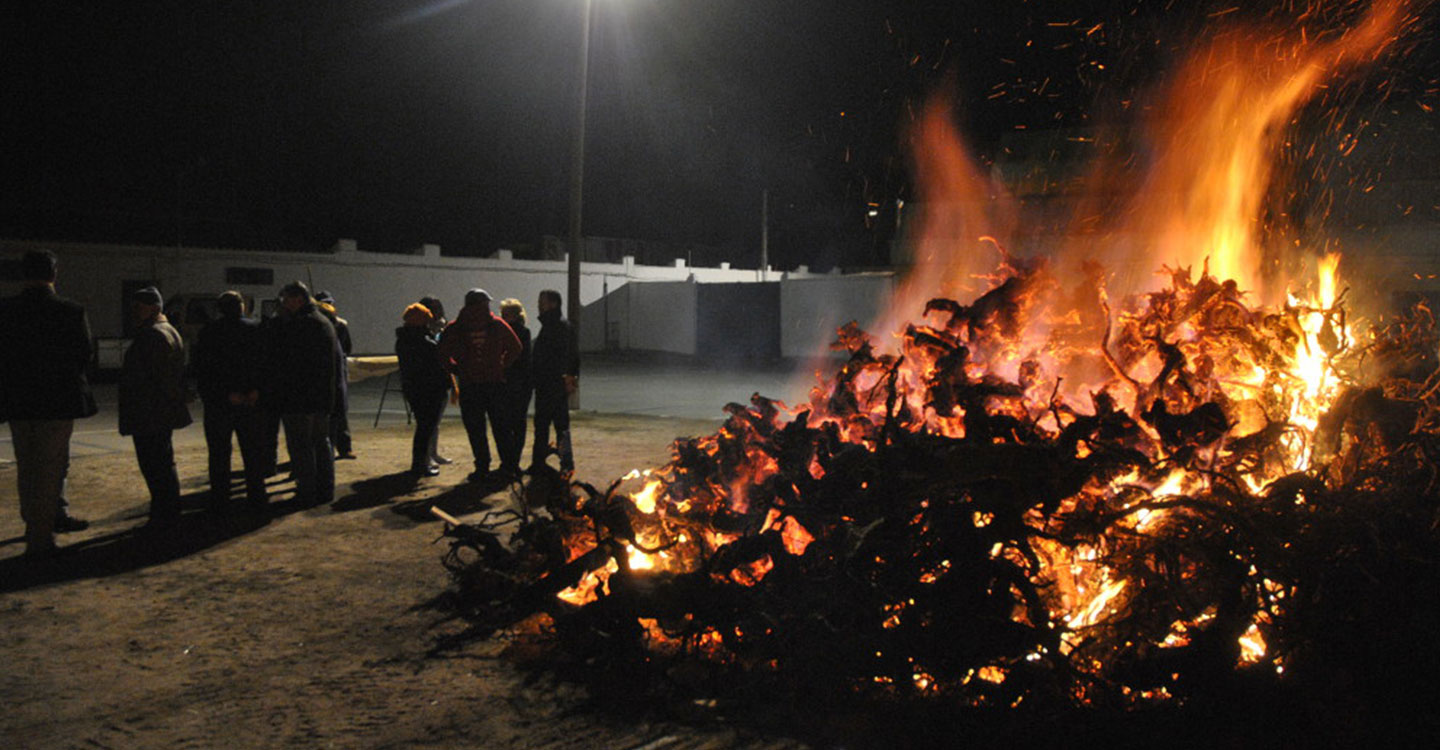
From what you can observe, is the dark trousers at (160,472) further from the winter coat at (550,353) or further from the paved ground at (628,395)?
the paved ground at (628,395)

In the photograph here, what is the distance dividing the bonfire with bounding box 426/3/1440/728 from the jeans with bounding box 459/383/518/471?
10.6 feet

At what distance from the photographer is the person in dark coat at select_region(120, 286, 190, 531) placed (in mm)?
6906

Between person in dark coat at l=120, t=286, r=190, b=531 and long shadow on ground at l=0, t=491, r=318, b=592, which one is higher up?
person in dark coat at l=120, t=286, r=190, b=531

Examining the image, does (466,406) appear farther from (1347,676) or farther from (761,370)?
(761,370)

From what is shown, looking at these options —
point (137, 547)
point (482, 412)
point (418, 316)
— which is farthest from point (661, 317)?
point (137, 547)

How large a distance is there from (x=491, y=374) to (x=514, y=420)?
465 mm

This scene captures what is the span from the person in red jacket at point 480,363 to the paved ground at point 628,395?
463 centimetres

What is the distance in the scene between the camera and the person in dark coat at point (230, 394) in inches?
295

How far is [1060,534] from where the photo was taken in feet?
13.4

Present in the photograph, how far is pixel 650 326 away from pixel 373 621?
3145cm

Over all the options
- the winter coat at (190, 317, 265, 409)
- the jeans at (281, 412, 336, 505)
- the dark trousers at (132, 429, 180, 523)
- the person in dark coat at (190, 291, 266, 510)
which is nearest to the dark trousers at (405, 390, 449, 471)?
the jeans at (281, 412, 336, 505)

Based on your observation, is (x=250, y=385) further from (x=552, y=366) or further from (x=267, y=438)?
(x=552, y=366)

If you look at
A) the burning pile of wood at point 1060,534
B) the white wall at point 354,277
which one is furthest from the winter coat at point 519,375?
the white wall at point 354,277

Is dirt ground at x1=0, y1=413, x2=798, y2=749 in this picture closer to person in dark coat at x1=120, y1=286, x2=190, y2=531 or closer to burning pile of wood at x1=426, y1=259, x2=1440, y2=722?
person in dark coat at x1=120, y1=286, x2=190, y2=531
